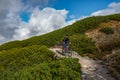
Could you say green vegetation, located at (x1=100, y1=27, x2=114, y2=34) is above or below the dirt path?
above

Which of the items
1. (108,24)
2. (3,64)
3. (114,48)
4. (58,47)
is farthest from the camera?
(108,24)

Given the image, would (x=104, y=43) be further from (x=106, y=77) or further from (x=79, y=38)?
(x=106, y=77)

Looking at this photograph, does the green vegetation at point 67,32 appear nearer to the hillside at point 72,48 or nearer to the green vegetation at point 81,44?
the hillside at point 72,48

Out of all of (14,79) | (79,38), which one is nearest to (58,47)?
(79,38)

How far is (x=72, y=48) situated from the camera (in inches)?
1496

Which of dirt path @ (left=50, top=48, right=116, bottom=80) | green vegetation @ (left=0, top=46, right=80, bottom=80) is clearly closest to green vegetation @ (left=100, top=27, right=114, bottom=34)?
dirt path @ (left=50, top=48, right=116, bottom=80)

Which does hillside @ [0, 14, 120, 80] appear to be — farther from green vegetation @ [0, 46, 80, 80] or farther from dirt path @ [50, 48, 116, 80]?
dirt path @ [50, 48, 116, 80]

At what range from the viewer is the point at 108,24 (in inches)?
1750

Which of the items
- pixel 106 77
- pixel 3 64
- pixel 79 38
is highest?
pixel 79 38

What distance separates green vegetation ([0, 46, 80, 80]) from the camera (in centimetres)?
2170

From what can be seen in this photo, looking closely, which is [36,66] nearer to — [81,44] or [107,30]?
[81,44]

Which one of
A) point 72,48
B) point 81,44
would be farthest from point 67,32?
point 72,48

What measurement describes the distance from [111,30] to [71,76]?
19846 mm

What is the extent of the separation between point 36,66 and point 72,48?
15084 millimetres
